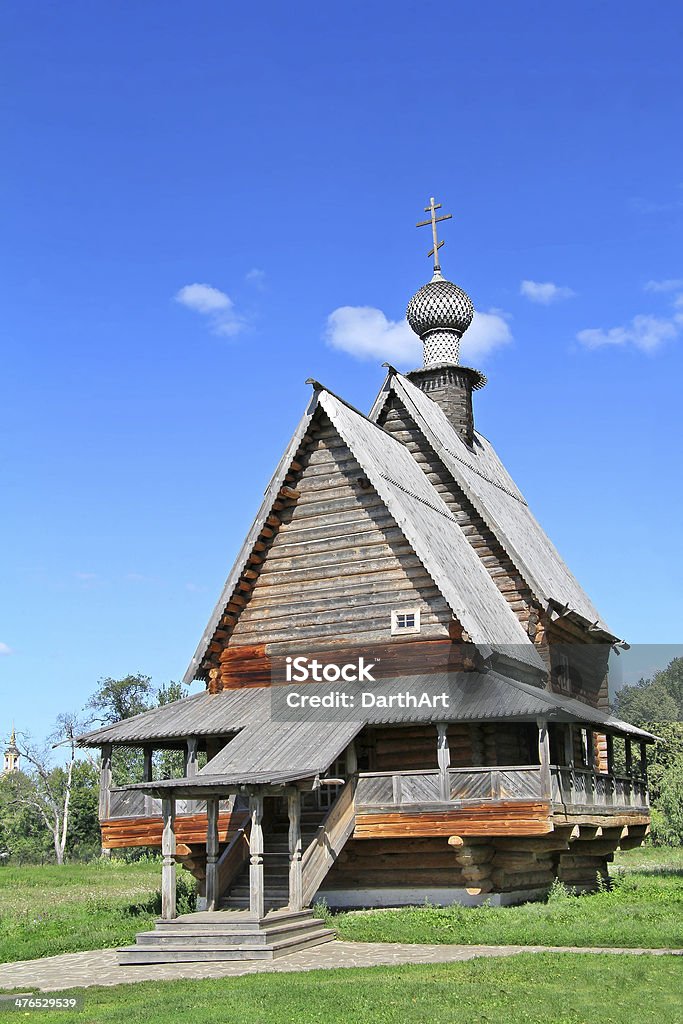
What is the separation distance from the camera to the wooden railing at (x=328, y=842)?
58.9 feet

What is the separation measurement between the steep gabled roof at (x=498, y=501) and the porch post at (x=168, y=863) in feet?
33.2

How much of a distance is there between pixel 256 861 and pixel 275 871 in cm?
292

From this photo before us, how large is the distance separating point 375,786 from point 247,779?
3602 millimetres

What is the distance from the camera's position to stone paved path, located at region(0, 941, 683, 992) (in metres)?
13.9

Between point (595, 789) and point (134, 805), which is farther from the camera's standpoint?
point (134, 805)

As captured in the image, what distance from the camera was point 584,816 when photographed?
65.1 feet

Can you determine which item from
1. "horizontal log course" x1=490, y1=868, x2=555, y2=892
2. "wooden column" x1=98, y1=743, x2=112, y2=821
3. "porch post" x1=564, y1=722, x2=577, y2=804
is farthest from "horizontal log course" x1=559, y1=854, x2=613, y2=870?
"wooden column" x1=98, y1=743, x2=112, y2=821

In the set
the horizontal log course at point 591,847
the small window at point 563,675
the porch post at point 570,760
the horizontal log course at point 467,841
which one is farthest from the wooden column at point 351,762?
the small window at point 563,675

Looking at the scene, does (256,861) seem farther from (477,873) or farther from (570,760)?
(570,760)

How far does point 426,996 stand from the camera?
11336 mm

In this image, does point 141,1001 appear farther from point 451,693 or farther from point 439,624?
point 439,624

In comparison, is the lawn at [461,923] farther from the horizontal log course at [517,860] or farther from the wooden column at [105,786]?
the wooden column at [105,786]

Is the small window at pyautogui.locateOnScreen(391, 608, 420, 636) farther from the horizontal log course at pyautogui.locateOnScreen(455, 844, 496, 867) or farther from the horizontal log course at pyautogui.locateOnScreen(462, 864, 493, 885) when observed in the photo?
the horizontal log course at pyautogui.locateOnScreen(462, 864, 493, 885)

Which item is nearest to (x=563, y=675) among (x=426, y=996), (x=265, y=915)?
(x=265, y=915)
